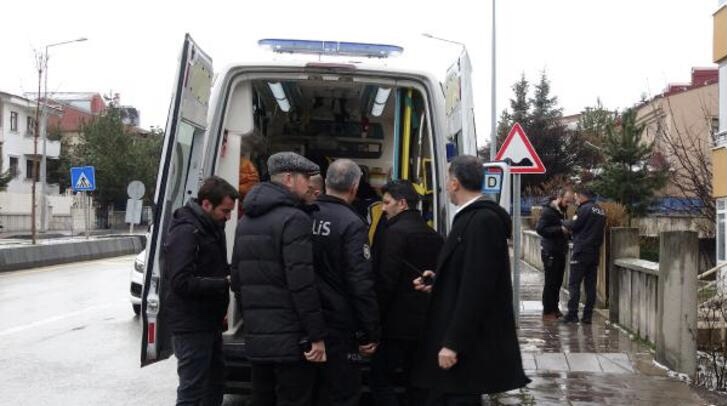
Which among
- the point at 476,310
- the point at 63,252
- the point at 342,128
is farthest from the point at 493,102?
the point at 476,310

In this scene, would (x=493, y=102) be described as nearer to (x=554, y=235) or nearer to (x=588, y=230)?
(x=554, y=235)

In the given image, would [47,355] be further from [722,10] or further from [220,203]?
[722,10]

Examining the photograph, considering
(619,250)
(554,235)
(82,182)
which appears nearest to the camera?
(619,250)

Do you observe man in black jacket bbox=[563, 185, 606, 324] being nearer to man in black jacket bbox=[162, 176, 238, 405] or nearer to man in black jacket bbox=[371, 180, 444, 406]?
man in black jacket bbox=[371, 180, 444, 406]

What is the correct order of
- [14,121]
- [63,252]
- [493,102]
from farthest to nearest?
1. [14,121]
2. [63,252]
3. [493,102]

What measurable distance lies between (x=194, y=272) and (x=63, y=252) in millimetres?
20271

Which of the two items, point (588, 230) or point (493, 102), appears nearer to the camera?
point (588, 230)

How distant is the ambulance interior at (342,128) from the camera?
6453 mm

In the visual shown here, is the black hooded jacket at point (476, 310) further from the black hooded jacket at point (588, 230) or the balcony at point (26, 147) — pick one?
the balcony at point (26, 147)

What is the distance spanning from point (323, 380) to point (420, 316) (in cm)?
87

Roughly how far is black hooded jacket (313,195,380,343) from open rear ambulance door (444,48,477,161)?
48.4 inches

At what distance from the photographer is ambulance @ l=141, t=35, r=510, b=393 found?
541cm

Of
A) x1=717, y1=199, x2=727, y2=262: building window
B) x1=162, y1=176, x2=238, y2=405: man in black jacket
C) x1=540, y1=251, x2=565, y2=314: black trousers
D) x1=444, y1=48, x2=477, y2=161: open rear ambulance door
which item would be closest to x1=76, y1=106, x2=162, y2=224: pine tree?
x1=717, y1=199, x2=727, y2=262: building window

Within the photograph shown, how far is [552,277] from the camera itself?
1077 centimetres
